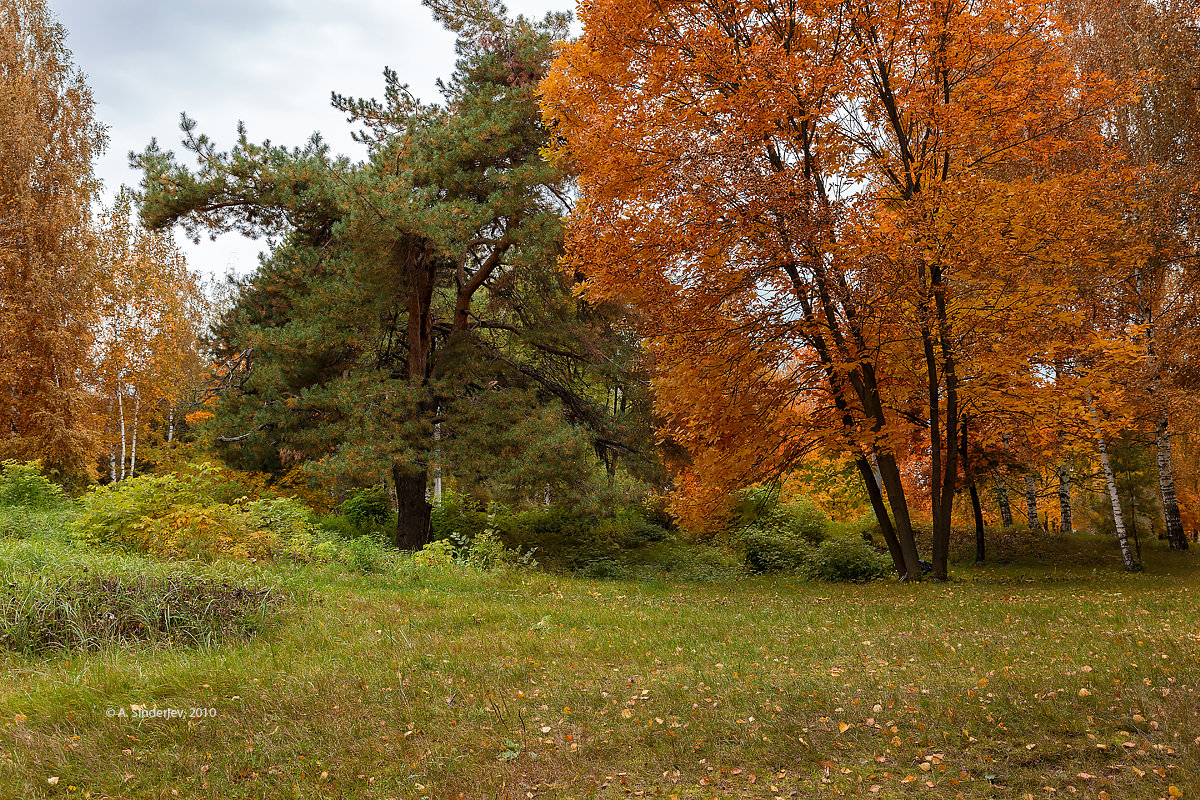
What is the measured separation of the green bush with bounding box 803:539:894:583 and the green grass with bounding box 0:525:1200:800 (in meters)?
5.60

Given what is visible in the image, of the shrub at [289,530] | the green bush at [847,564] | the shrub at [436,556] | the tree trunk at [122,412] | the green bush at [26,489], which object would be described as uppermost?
the tree trunk at [122,412]

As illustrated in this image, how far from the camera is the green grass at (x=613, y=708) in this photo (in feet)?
12.5

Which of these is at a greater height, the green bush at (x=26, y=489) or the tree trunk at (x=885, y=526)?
the green bush at (x=26, y=489)

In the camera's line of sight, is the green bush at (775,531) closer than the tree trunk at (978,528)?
Yes

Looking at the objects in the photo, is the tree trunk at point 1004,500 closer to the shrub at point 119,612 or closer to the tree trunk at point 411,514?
the tree trunk at point 411,514

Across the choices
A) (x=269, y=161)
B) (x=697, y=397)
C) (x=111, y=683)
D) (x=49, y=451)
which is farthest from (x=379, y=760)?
(x=49, y=451)

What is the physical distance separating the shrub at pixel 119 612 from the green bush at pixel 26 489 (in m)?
9.55

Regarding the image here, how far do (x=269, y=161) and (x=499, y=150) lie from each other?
445 cm

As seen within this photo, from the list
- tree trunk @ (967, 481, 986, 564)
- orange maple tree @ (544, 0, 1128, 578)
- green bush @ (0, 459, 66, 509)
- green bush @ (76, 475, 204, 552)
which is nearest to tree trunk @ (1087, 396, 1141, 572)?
tree trunk @ (967, 481, 986, 564)

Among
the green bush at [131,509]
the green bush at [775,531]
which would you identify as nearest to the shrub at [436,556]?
the green bush at [131,509]

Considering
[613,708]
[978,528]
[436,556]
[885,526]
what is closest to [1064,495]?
[978,528]

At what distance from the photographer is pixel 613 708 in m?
4.78

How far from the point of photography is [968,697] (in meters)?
4.56

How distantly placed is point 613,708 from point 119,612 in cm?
454
